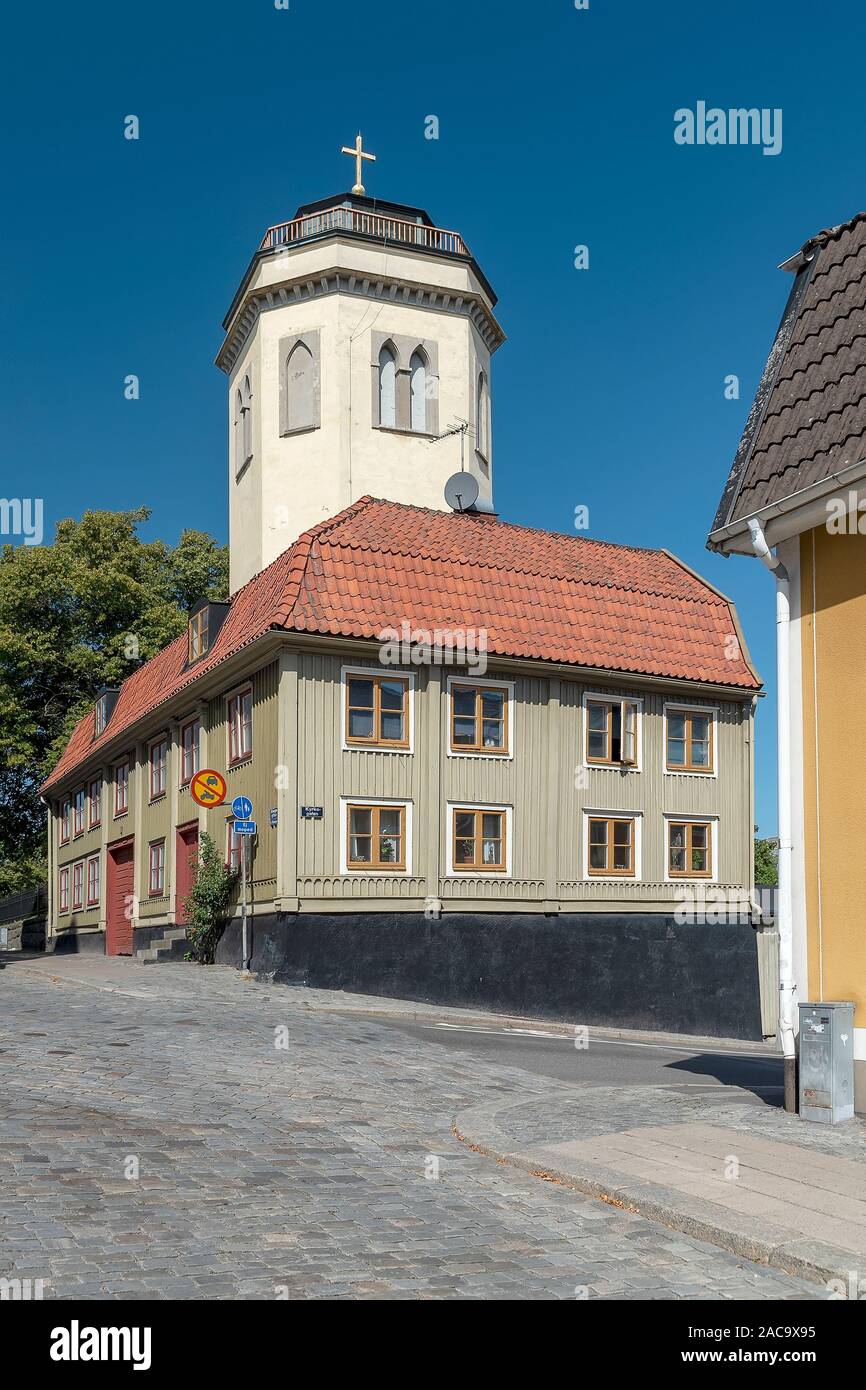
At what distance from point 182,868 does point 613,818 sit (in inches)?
386

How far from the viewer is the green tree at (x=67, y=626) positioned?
4578cm

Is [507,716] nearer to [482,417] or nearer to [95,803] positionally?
[482,417]

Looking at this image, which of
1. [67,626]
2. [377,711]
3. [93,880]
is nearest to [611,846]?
[377,711]

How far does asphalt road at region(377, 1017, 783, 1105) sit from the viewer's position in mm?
13508

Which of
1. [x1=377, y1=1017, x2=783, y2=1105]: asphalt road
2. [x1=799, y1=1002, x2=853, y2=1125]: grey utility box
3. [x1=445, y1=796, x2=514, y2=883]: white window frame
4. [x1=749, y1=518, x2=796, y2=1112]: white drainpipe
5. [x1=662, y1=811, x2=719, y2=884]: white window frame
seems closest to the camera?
[x1=799, y1=1002, x2=853, y2=1125]: grey utility box

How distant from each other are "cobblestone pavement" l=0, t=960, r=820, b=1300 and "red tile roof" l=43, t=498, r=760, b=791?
12.1m

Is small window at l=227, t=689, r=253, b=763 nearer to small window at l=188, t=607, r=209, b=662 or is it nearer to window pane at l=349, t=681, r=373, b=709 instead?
window pane at l=349, t=681, r=373, b=709

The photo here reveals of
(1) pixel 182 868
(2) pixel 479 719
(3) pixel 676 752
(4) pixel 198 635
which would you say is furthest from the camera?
(1) pixel 182 868

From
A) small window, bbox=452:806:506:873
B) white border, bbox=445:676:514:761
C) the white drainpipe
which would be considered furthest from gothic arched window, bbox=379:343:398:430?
the white drainpipe

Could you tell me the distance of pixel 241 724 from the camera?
26.7m

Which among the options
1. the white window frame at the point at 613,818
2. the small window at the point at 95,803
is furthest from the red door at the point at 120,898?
the white window frame at the point at 613,818
